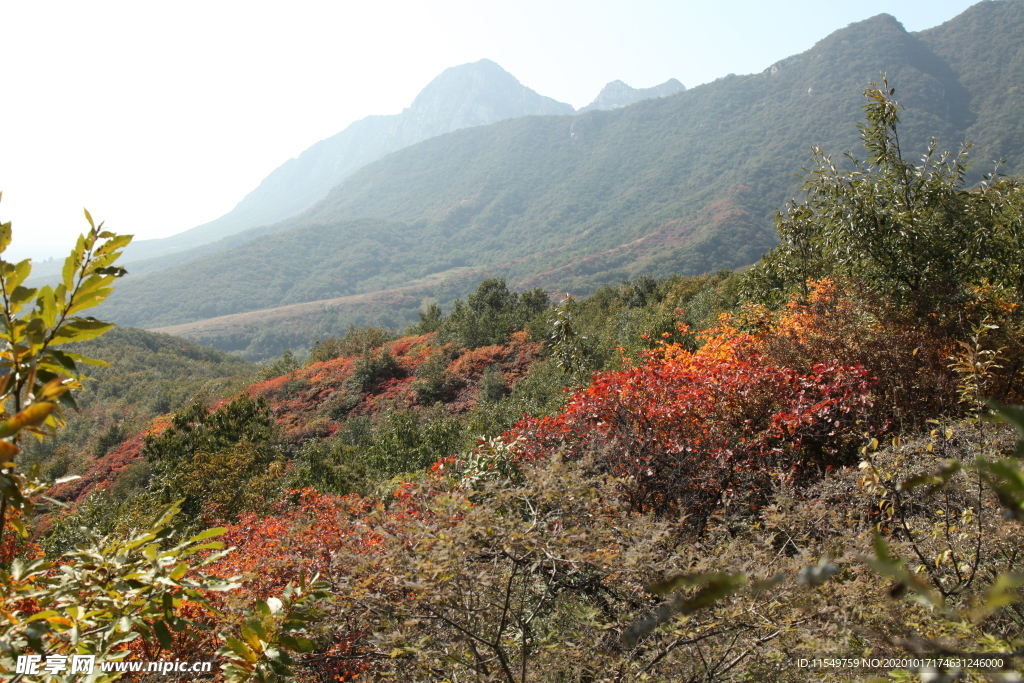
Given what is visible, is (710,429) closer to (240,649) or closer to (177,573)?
(240,649)

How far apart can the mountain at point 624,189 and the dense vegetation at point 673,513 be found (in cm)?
6884

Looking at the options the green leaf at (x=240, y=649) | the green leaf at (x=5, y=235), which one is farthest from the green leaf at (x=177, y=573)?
the green leaf at (x=5, y=235)

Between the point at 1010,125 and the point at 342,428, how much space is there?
106349mm

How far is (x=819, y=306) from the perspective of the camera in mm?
5992

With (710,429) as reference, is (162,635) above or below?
above

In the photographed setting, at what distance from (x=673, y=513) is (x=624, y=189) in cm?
13261

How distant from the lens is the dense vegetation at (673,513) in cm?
126

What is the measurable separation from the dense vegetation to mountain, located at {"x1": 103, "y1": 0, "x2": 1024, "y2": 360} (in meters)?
68.8

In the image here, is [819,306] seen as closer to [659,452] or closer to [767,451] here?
[767,451]

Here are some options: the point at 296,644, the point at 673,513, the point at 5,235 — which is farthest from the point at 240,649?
the point at 673,513

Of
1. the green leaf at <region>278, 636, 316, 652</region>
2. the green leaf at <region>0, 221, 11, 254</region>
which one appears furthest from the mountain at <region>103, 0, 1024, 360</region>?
the green leaf at <region>0, 221, 11, 254</region>

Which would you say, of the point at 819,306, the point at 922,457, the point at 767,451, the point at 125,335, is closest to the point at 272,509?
the point at 767,451

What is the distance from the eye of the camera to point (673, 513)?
3555 millimetres

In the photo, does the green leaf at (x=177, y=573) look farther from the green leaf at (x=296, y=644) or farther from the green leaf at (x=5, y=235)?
the green leaf at (x=5, y=235)
